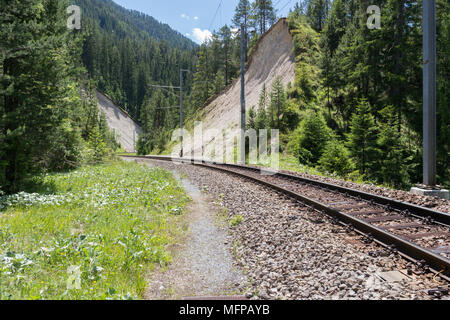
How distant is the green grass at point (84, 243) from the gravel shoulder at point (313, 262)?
1448mm

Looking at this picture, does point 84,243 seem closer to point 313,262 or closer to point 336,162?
point 313,262

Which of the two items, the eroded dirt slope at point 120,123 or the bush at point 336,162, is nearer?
the bush at point 336,162

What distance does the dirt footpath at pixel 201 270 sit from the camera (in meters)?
3.12

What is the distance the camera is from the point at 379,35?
21.3m

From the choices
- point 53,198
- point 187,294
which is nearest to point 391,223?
point 187,294

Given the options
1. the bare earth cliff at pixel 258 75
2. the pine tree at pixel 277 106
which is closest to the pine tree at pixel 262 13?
the bare earth cliff at pixel 258 75

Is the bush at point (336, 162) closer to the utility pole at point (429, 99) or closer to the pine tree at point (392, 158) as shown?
the pine tree at point (392, 158)

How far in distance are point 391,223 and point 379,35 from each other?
22.1 m

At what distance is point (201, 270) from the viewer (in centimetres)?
370

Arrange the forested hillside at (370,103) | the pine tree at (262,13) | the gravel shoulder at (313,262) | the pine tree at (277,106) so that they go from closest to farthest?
1. the gravel shoulder at (313,262)
2. the forested hillside at (370,103)
3. the pine tree at (277,106)
4. the pine tree at (262,13)

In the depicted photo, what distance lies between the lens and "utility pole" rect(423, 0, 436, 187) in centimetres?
723

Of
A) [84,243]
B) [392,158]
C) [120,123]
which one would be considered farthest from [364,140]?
[120,123]

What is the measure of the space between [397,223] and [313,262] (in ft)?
8.05

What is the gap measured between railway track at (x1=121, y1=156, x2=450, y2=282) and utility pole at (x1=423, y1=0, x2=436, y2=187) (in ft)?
7.19
